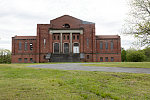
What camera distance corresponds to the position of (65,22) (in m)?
43.0

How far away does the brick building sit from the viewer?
41500 mm

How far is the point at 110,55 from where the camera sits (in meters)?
43.2

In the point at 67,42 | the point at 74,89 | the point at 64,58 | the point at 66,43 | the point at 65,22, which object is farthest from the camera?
the point at 65,22

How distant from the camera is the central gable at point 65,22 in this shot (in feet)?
140

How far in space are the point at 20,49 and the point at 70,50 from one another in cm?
1654

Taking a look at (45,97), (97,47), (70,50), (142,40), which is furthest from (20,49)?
(45,97)

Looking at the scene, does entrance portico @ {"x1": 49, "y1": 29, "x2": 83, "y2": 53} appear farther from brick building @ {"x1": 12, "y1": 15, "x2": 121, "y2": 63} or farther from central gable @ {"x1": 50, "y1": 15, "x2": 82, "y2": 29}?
central gable @ {"x1": 50, "y1": 15, "x2": 82, "y2": 29}

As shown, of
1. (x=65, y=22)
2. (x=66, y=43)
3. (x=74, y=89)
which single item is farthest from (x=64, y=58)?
(x=74, y=89)

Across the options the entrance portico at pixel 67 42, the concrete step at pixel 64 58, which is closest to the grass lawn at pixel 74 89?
the concrete step at pixel 64 58

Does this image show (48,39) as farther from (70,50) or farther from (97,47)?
(97,47)

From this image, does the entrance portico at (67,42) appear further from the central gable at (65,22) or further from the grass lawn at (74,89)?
the grass lawn at (74,89)

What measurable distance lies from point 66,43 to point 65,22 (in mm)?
6901

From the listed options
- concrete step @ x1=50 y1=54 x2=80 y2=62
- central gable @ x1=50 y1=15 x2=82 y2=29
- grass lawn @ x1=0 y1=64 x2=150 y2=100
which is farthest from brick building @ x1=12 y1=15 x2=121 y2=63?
grass lawn @ x1=0 y1=64 x2=150 y2=100

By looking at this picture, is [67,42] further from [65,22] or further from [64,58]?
[64,58]
